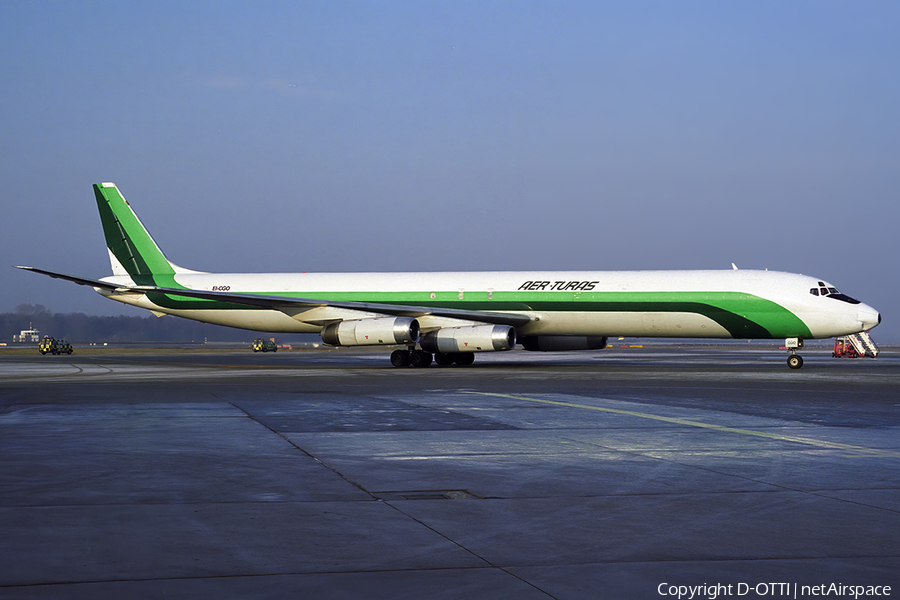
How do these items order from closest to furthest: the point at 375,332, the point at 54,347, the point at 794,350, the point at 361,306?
the point at 375,332 < the point at 794,350 < the point at 361,306 < the point at 54,347

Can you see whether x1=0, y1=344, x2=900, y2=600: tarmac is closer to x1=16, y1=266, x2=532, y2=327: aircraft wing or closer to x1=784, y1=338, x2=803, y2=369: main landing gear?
x1=16, y1=266, x2=532, y2=327: aircraft wing

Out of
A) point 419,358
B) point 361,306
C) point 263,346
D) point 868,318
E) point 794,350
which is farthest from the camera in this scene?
point 263,346

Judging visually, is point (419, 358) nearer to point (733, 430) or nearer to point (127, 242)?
point (127, 242)

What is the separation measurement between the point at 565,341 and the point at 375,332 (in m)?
7.50

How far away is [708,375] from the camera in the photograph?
1032 inches

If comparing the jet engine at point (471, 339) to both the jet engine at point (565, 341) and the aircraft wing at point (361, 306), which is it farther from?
the jet engine at point (565, 341)

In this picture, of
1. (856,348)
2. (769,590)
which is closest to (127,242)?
(769,590)

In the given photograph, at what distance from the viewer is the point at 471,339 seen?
29.2m

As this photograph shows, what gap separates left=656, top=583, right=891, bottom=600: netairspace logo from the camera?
15.2 feet

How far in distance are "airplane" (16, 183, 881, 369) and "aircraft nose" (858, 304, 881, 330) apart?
39 mm

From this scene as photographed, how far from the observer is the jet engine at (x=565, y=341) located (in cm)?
3219

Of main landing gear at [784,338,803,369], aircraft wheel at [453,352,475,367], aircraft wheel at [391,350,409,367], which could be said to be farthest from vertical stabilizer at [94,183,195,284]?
main landing gear at [784,338,803,369]

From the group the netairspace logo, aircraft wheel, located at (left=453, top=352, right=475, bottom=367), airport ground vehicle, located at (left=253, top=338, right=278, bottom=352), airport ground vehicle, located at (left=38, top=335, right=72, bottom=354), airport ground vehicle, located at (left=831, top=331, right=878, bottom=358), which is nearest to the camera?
the netairspace logo

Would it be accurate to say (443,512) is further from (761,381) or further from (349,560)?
(761,381)
